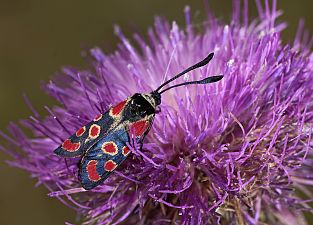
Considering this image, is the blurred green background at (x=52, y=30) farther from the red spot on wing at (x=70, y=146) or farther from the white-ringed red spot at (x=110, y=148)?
the white-ringed red spot at (x=110, y=148)

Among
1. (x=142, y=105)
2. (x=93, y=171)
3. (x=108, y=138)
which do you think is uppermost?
(x=142, y=105)

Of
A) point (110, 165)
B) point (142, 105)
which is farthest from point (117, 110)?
point (110, 165)

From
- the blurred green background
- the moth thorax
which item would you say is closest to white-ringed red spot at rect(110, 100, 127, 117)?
the moth thorax

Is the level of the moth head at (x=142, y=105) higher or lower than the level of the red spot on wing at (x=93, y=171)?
higher

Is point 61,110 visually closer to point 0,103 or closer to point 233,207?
point 233,207

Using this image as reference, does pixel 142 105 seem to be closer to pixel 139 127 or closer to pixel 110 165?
pixel 139 127

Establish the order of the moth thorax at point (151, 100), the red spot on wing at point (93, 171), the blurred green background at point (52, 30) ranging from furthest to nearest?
1. the blurred green background at point (52, 30)
2. the moth thorax at point (151, 100)
3. the red spot on wing at point (93, 171)

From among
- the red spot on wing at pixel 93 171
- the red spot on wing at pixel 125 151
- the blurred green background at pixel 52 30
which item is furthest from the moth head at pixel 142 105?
the blurred green background at pixel 52 30
